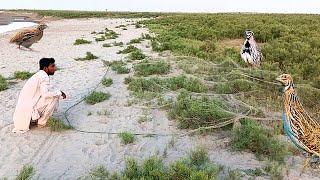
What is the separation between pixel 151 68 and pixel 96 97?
113 inches

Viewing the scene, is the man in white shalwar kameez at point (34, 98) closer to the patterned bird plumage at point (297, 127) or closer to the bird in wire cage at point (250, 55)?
the patterned bird plumage at point (297, 127)

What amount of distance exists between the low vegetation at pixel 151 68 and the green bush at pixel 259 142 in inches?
206

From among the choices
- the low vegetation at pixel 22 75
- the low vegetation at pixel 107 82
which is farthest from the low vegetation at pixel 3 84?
the low vegetation at pixel 107 82

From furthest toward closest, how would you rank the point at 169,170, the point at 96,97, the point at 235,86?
the point at 235,86
the point at 96,97
the point at 169,170

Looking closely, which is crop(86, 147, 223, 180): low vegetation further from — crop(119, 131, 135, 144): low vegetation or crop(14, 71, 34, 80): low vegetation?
crop(14, 71, 34, 80): low vegetation

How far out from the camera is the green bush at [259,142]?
19.6 feet

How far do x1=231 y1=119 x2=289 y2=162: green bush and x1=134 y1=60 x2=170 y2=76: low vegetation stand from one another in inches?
206

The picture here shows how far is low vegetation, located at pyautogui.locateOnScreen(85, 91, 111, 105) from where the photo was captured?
9.03 metres

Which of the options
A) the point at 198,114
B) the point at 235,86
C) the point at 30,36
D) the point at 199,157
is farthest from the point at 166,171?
the point at 30,36

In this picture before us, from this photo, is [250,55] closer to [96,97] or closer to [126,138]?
[96,97]

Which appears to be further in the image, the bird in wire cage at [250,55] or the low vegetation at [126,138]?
the bird in wire cage at [250,55]

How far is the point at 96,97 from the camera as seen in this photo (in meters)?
9.16

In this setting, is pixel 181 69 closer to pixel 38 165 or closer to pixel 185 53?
pixel 185 53

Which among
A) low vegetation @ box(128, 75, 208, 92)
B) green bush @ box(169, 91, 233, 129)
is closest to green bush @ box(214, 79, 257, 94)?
low vegetation @ box(128, 75, 208, 92)
